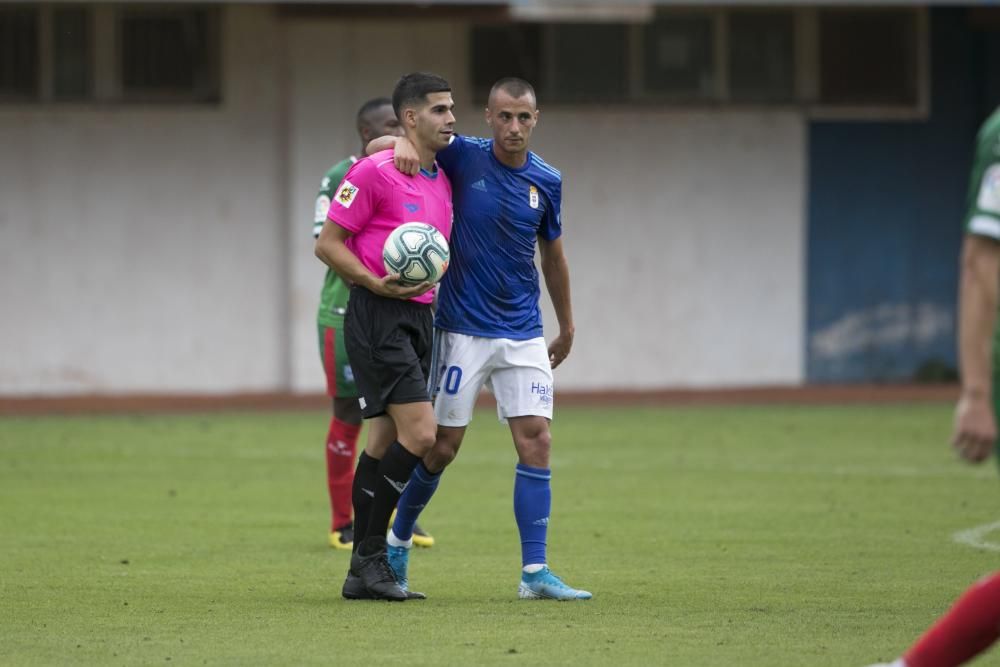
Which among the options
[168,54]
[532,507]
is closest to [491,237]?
[532,507]

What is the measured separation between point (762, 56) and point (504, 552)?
1334 centimetres

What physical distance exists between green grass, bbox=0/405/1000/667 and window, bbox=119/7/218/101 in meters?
5.38

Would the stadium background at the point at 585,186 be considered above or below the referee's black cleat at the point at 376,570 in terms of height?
above

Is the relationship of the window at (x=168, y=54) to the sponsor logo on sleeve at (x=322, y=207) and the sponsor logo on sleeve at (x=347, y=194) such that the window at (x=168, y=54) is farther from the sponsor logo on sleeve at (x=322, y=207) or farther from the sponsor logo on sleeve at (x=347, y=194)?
the sponsor logo on sleeve at (x=347, y=194)

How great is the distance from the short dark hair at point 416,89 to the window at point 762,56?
46.7 feet

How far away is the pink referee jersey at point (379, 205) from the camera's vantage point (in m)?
7.76

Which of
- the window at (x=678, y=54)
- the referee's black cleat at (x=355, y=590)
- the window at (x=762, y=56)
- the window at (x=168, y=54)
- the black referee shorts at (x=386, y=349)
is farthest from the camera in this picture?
the window at (x=762, y=56)

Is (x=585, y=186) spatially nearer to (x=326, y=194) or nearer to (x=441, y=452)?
(x=326, y=194)

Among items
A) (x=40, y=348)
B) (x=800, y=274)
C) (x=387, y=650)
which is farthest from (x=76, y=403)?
(x=387, y=650)

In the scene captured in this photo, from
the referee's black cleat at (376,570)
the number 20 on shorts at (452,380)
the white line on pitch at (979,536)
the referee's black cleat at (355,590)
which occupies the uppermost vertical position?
the number 20 on shorts at (452,380)

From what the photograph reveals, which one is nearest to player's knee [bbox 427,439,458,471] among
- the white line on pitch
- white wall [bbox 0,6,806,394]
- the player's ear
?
the player's ear

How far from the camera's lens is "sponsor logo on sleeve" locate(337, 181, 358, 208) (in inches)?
306

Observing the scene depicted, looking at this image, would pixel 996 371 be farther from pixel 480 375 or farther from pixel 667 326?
pixel 667 326

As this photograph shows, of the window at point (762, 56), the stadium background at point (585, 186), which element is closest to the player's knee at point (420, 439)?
the stadium background at point (585, 186)
